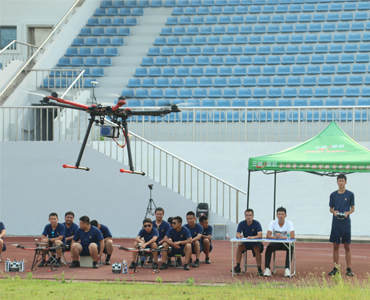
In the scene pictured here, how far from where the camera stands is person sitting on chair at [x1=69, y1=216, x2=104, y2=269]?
1206 centimetres

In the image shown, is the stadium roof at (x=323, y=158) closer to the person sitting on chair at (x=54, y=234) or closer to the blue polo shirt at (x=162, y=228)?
the blue polo shirt at (x=162, y=228)

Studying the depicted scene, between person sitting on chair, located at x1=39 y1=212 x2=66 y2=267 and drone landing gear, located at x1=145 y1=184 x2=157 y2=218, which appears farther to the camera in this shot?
drone landing gear, located at x1=145 y1=184 x2=157 y2=218

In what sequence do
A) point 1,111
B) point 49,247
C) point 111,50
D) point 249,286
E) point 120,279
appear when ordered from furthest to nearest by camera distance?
point 111,50
point 1,111
point 49,247
point 120,279
point 249,286

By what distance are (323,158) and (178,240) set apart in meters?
3.36

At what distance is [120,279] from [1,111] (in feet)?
35.4

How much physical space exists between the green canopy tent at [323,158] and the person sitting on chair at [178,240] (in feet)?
6.18

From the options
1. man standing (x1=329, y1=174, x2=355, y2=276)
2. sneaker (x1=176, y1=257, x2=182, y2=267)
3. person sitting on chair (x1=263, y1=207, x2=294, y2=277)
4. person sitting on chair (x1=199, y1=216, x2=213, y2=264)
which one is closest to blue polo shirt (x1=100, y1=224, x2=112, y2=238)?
sneaker (x1=176, y1=257, x2=182, y2=267)

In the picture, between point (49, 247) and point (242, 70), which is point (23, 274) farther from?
point (242, 70)

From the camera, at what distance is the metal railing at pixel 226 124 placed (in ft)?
61.3

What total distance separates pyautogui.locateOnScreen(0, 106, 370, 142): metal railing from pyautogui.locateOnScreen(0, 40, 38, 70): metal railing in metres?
2.91

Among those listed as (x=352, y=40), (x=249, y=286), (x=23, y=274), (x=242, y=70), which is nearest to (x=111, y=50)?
(x=242, y=70)

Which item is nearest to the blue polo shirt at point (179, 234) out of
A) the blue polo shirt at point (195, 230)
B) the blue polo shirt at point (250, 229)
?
the blue polo shirt at point (195, 230)

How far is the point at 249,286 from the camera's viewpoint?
9.53m

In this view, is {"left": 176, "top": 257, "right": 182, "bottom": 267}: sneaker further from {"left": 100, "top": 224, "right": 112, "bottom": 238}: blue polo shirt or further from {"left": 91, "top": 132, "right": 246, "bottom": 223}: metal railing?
{"left": 91, "top": 132, "right": 246, "bottom": 223}: metal railing
